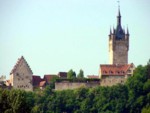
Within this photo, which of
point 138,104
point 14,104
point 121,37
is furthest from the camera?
point 121,37

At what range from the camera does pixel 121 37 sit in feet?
462

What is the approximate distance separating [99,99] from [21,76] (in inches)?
455

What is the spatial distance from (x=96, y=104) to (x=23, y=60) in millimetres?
12925

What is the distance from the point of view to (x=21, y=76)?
418ft

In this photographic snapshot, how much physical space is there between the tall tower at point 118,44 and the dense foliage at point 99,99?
14132 mm

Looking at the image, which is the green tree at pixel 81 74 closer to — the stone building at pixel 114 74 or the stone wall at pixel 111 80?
the stone building at pixel 114 74

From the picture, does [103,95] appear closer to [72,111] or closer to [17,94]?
[72,111]

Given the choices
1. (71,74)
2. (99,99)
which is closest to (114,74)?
(99,99)

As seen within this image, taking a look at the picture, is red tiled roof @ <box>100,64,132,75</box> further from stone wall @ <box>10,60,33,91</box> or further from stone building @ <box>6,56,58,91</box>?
stone wall @ <box>10,60,33,91</box>

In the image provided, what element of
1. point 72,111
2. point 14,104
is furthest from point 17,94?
point 72,111

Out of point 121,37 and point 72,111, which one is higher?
point 121,37

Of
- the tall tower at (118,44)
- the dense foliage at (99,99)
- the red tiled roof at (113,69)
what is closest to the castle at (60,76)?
the red tiled roof at (113,69)

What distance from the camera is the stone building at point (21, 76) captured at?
127m

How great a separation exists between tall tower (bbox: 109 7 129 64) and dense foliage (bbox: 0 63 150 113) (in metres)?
14.1
